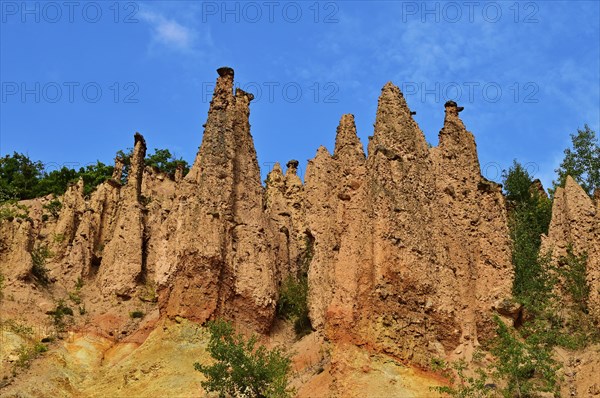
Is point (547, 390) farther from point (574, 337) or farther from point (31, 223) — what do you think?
point (31, 223)

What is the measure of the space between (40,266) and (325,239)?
12122 millimetres

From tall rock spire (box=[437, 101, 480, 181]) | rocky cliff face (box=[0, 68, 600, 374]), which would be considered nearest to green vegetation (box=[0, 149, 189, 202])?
rocky cliff face (box=[0, 68, 600, 374])

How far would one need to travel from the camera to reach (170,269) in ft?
95.0

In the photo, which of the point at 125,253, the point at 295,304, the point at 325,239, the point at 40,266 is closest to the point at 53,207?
the point at 40,266

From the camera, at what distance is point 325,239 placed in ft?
94.9

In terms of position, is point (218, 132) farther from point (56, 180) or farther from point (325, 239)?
point (56, 180)

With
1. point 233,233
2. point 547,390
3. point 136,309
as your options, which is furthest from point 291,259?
point 547,390

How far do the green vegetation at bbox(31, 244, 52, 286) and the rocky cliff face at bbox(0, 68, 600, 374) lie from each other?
1.60 feet

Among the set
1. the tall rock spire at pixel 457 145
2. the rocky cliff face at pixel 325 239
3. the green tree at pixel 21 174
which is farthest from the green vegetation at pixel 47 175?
the tall rock spire at pixel 457 145

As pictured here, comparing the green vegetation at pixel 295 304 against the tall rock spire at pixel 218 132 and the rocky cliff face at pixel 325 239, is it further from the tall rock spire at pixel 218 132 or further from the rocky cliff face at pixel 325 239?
the tall rock spire at pixel 218 132

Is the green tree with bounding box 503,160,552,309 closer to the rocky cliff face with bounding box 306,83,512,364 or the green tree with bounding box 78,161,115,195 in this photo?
the rocky cliff face with bounding box 306,83,512,364

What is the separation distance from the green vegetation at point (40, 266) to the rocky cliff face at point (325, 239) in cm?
49

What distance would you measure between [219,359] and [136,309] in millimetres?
8693

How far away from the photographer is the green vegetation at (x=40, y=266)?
33.3m
